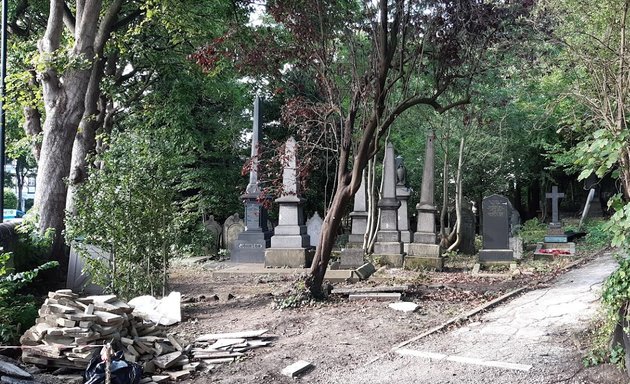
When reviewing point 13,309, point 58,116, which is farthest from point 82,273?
point 58,116

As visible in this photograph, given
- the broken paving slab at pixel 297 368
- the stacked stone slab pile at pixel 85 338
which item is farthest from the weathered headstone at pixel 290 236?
the broken paving slab at pixel 297 368

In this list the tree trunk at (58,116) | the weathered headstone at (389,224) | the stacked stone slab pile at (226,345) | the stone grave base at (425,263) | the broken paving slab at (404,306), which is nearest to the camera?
the stacked stone slab pile at (226,345)

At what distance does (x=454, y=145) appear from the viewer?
2189 centimetres

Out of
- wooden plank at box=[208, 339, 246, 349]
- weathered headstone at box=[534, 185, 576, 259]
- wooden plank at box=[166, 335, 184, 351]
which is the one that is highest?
weathered headstone at box=[534, 185, 576, 259]

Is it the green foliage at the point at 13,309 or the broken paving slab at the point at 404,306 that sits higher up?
the green foliage at the point at 13,309

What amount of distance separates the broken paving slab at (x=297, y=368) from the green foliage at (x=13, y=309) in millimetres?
3249

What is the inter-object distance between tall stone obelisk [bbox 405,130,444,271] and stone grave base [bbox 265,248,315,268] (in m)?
2.70

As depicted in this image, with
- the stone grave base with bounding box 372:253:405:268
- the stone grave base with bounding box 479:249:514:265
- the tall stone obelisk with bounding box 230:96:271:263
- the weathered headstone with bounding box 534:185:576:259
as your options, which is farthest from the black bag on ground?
the weathered headstone with bounding box 534:185:576:259

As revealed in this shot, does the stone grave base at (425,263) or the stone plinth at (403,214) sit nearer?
the stone grave base at (425,263)

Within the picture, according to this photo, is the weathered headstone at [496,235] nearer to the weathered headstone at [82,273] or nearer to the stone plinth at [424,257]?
the stone plinth at [424,257]

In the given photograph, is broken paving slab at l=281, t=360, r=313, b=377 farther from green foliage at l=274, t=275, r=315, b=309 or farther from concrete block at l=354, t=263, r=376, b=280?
concrete block at l=354, t=263, r=376, b=280

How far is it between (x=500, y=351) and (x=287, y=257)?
909 cm

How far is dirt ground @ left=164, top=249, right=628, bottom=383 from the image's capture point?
590cm

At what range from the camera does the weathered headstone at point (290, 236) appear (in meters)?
14.6
